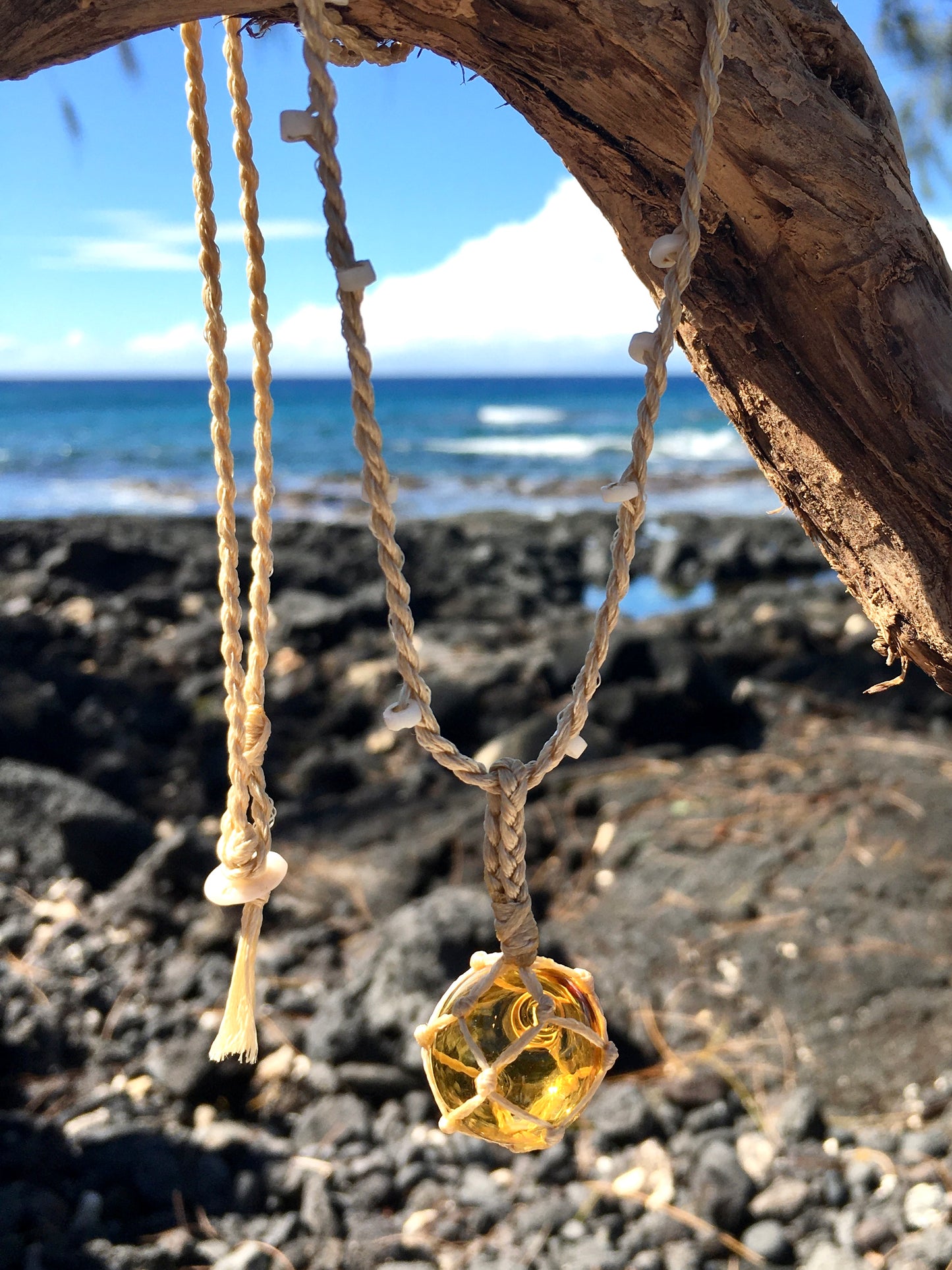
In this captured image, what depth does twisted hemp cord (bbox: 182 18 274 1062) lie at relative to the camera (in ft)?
3.65

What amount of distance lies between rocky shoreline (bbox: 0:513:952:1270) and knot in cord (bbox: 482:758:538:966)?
129 centimetres

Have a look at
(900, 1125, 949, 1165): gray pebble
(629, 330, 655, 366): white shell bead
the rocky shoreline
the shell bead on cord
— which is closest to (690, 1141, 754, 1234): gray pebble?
the rocky shoreline

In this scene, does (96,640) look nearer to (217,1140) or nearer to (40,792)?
(40,792)

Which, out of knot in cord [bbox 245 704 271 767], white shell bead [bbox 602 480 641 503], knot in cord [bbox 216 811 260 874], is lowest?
knot in cord [bbox 216 811 260 874]

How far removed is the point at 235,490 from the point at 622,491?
43 cm

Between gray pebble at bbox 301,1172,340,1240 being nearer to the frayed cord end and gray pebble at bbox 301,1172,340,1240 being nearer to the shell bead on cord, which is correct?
the frayed cord end

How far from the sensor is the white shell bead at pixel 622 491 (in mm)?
977

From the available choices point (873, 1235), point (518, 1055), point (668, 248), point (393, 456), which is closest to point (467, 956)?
point (873, 1235)

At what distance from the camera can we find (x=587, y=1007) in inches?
43.7

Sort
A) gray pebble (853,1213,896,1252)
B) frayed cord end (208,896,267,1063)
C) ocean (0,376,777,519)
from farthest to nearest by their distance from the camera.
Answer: ocean (0,376,777,519) < gray pebble (853,1213,896,1252) < frayed cord end (208,896,267,1063)

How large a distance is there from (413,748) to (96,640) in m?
2.36

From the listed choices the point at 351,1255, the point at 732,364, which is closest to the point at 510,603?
the point at 351,1255

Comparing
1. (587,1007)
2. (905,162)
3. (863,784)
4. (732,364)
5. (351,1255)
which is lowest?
(351,1255)

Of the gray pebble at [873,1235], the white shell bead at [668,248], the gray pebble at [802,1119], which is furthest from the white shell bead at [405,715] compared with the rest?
the gray pebble at [802,1119]
